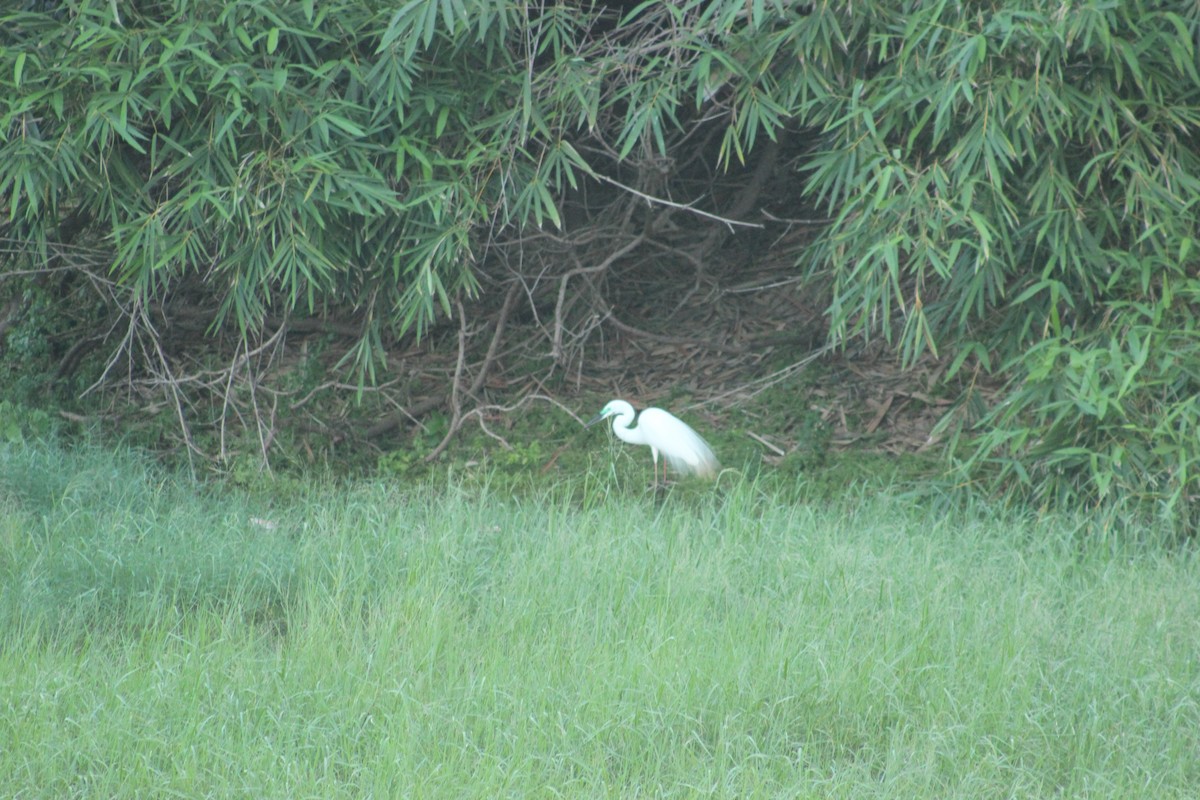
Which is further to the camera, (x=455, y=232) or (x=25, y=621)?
(x=455, y=232)

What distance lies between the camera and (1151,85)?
3.71m

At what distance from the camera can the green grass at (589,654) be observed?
256 cm

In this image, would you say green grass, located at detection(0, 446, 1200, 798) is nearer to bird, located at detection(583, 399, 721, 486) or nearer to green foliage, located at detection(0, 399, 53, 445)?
bird, located at detection(583, 399, 721, 486)

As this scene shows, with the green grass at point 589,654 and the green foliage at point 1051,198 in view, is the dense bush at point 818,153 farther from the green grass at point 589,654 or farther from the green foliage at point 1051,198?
the green grass at point 589,654

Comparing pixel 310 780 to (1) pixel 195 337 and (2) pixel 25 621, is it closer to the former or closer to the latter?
(2) pixel 25 621

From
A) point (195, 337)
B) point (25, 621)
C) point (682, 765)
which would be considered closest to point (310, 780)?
point (682, 765)

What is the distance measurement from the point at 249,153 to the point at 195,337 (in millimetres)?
2205

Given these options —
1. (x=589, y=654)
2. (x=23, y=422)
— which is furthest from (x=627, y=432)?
(x=23, y=422)

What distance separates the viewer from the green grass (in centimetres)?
256

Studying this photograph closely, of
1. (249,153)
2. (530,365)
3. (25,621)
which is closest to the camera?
(25,621)

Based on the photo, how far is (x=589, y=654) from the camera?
303 centimetres

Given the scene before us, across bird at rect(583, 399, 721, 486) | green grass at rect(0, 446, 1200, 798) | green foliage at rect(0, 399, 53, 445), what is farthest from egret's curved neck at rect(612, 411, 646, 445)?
green foliage at rect(0, 399, 53, 445)

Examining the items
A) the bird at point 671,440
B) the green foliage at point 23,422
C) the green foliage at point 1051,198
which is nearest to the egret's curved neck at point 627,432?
the bird at point 671,440

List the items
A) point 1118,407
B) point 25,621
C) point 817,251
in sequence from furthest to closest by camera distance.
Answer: point 817,251 < point 1118,407 < point 25,621
